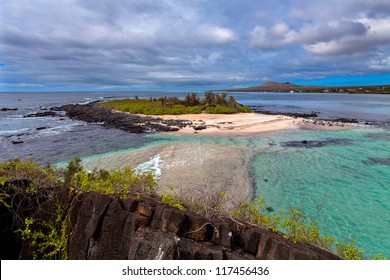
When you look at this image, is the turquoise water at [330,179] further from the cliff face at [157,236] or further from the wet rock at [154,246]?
the wet rock at [154,246]

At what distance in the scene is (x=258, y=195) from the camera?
37.4 ft

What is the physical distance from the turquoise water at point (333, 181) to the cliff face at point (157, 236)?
10.9 feet

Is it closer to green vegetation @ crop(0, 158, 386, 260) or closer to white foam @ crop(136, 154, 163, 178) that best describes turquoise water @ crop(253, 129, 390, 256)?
green vegetation @ crop(0, 158, 386, 260)

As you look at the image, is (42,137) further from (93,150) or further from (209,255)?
(209,255)

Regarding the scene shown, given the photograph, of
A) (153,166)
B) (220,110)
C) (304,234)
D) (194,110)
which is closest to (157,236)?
(304,234)

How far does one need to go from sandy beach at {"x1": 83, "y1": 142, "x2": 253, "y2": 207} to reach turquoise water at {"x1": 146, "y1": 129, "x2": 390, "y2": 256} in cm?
110

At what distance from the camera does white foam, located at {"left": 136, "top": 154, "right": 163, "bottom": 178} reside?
555 inches

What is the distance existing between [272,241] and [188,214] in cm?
154

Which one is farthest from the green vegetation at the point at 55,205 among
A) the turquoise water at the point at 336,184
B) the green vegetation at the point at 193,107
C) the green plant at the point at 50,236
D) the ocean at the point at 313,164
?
the green vegetation at the point at 193,107

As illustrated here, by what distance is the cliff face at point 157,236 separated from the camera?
397cm

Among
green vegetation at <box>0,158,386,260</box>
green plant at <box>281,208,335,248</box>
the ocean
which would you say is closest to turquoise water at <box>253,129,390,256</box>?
the ocean

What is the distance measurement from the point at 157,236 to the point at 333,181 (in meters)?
12.1

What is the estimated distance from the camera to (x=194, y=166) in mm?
15078

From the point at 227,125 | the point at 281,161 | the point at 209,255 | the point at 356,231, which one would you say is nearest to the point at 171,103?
the point at 227,125
